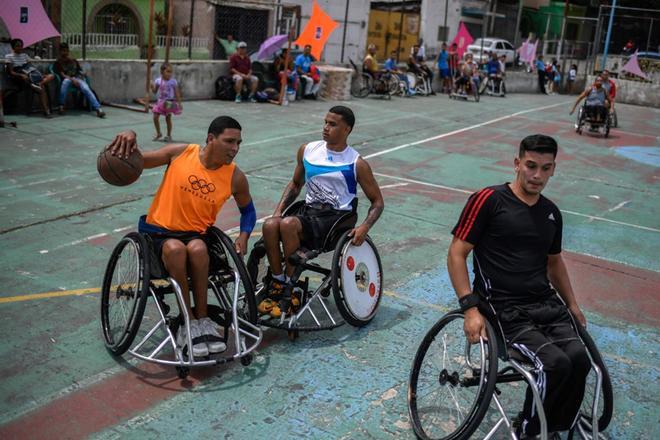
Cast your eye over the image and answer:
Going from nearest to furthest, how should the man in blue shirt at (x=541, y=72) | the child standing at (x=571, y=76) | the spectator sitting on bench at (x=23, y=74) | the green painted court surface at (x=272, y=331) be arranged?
1. the green painted court surface at (x=272, y=331)
2. the spectator sitting on bench at (x=23, y=74)
3. the man in blue shirt at (x=541, y=72)
4. the child standing at (x=571, y=76)

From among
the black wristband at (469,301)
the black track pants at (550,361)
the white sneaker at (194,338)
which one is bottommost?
the white sneaker at (194,338)

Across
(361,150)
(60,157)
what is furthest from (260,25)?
(60,157)

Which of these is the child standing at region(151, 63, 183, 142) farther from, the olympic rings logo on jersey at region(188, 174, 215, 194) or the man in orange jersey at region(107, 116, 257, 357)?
the olympic rings logo on jersey at region(188, 174, 215, 194)

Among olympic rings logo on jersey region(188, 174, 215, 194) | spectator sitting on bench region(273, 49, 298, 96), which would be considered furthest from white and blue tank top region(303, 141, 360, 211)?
spectator sitting on bench region(273, 49, 298, 96)

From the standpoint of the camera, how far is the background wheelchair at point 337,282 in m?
5.62

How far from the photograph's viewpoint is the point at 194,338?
16.2 feet

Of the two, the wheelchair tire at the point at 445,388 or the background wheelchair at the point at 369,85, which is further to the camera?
the background wheelchair at the point at 369,85

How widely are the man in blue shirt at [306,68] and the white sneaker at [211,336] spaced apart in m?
16.1

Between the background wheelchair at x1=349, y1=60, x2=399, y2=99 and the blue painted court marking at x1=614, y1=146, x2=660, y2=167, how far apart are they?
8.09 meters

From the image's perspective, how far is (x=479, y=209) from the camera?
4297 mm

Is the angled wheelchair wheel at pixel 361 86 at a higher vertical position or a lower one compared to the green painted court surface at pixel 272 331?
higher

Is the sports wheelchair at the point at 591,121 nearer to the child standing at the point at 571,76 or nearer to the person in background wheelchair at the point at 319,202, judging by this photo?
the person in background wheelchair at the point at 319,202

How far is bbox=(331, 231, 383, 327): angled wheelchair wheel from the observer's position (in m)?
5.63

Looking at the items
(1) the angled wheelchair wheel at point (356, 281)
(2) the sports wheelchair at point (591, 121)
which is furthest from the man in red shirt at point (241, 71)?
(1) the angled wheelchair wheel at point (356, 281)
